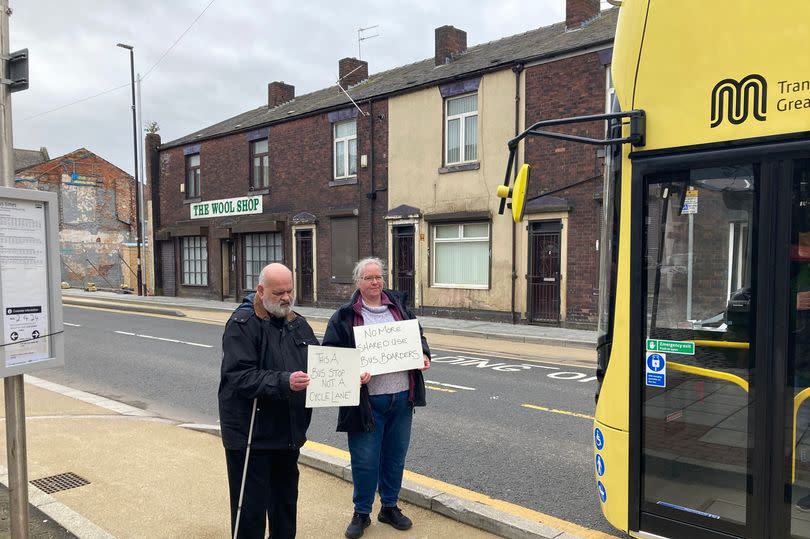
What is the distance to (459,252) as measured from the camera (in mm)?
17281

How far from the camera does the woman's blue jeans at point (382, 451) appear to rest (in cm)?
371

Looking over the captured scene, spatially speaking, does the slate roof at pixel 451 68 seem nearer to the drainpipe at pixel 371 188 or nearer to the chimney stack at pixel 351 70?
the chimney stack at pixel 351 70

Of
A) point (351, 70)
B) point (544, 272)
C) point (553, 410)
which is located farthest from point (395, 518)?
point (351, 70)

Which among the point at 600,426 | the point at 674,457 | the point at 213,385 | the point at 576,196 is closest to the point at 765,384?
the point at 674,457

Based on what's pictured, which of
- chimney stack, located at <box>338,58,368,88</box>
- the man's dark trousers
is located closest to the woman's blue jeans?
the man's dark trousers

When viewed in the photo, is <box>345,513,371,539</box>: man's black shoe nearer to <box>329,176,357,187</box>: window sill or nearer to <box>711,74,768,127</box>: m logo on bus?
<box>711,74,768,127</box>: m logo on bus

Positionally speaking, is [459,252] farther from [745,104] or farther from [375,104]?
[745,104]

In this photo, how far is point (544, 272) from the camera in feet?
50.2

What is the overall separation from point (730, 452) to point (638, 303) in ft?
2.73

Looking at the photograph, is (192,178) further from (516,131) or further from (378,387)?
(378,387)

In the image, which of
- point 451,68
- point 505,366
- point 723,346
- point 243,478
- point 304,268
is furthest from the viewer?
point 304,268

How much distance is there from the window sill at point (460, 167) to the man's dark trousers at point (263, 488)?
14.0 metres

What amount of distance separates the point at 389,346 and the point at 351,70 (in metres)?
21.3

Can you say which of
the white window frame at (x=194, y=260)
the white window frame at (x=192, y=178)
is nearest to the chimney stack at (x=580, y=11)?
the white window frame at (x=192, y=178)
